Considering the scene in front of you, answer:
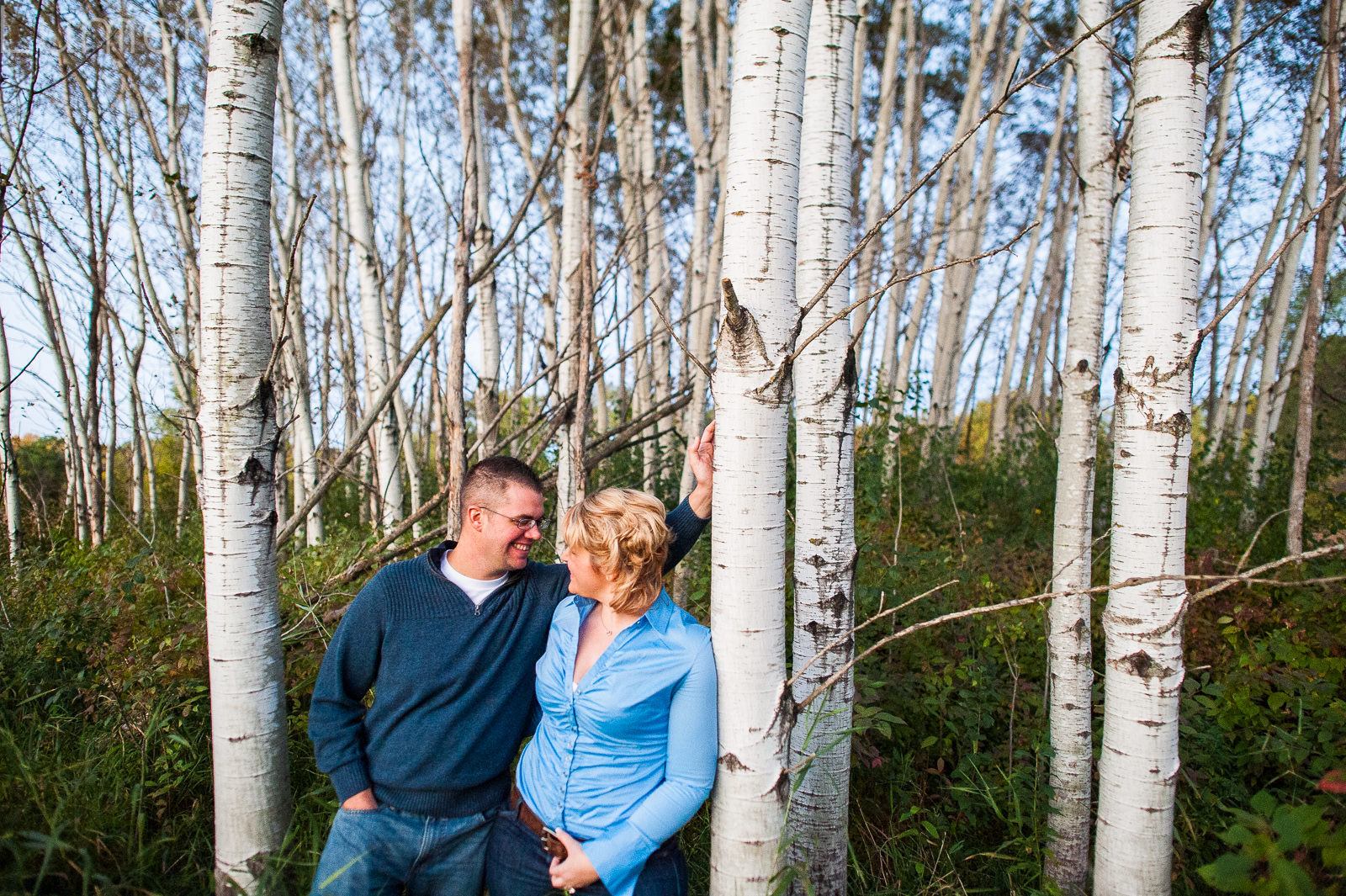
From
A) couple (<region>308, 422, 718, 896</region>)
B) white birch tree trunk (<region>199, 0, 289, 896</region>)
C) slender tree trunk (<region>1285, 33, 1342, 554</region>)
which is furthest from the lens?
slender tree trunk (<region>1285, 33, 1342, 554</region>)

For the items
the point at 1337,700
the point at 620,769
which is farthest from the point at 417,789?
the point at 1337,700

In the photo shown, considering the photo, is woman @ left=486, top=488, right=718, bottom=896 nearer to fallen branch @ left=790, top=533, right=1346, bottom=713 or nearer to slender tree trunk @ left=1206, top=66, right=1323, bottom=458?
fallen branch @ left=790, top=533, right=1346, bottom=713

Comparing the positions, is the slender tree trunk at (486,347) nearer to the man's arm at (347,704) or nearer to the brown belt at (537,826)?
the man's arm at (347,704)

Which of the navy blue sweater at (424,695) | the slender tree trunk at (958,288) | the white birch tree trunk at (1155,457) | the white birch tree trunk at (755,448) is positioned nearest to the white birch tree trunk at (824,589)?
the white birch tree trunk at (755,448)

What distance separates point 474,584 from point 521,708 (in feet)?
1.23

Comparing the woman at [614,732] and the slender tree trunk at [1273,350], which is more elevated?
the slender tree trunk at [1273,350]

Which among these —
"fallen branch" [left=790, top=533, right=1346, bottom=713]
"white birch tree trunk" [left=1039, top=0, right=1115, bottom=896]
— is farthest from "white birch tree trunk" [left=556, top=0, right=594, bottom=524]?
"white birch tree trunk" [left=1039, top=0, right=1115, bottom=896]

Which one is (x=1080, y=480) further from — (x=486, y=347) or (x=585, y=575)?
(x=486, y=347)

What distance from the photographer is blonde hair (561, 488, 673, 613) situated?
5.77 ft

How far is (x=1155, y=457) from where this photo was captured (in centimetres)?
183

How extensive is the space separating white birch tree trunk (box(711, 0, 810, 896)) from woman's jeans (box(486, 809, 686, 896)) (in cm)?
18

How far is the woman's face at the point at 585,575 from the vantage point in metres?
1.79

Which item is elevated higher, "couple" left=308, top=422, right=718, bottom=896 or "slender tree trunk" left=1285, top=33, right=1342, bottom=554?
"slender tree trunk" left=1285, top=33, right=1342, bottom=554

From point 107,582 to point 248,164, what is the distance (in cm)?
286
